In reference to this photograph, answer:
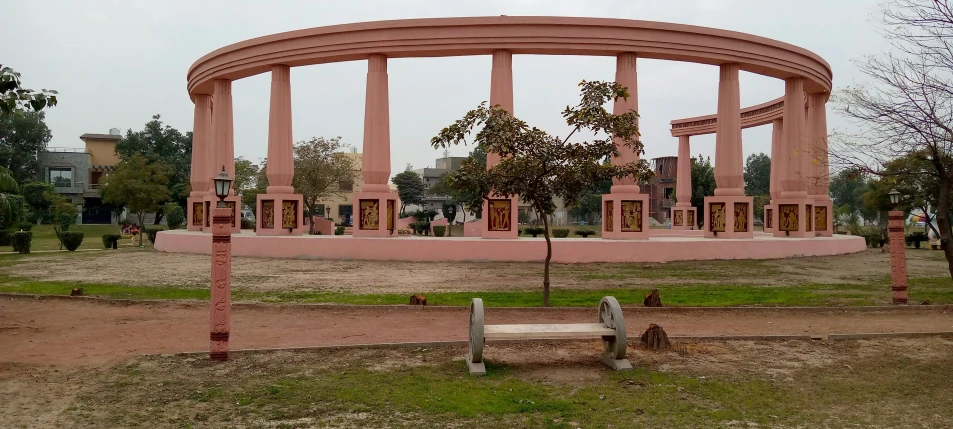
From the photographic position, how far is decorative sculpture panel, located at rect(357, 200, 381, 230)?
22234 millimetres

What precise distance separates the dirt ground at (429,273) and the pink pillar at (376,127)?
350 centimetres

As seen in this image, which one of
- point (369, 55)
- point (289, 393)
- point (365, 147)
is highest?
point (369, 55)

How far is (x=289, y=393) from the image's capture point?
6.06 m

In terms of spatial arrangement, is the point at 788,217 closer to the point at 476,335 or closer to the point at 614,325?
the point at 614,325

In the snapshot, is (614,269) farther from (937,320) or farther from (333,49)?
(333,49)

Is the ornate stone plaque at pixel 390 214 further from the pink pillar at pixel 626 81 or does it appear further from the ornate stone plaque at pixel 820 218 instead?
the ornate stone plaque at pixel 820 218

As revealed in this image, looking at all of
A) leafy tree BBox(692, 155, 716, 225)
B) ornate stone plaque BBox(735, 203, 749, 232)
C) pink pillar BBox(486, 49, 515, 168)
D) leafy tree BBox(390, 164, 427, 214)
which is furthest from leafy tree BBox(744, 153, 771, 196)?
pink pillar BBox(486, 49, 515, 168)

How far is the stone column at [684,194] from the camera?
115 ft

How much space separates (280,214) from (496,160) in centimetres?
813

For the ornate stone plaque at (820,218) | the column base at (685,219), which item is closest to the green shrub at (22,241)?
the column base at (685,219)

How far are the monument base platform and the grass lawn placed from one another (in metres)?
12.4

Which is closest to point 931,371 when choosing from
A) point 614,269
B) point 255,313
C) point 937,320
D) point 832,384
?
point 832,384

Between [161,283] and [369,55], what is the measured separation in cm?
1076

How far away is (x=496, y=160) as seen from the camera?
2141 cm
